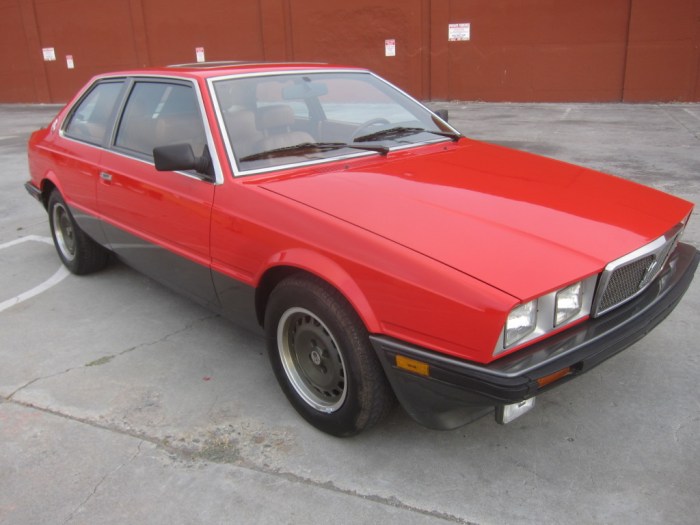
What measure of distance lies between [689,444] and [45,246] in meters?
5.47

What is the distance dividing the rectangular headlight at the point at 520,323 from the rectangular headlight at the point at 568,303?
11cm

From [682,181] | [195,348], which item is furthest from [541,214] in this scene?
[682,181]

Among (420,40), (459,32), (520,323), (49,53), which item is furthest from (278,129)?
(49,53)

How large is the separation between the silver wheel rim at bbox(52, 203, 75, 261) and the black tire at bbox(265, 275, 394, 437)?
2694mm

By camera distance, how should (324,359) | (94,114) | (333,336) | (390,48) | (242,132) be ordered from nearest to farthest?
1. (333,336)
2. (324,359)
3. (242,132)
4. (94,114)
5. (390,48)

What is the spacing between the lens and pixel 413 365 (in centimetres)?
222

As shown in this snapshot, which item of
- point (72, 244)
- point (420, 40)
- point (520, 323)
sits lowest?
point (72, 244)

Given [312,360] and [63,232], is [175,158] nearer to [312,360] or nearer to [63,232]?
[312,360]

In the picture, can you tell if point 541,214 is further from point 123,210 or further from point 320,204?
point 123,210

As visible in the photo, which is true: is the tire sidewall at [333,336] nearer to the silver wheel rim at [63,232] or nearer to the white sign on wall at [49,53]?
the silver wheel rim at [63,232]

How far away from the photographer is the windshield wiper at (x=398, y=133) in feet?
11.4

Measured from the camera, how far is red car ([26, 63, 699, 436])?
7.09ft

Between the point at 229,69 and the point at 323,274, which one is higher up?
the point at 229,69

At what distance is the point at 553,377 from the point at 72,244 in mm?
4073
